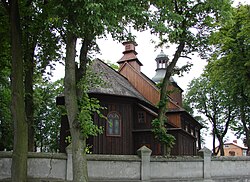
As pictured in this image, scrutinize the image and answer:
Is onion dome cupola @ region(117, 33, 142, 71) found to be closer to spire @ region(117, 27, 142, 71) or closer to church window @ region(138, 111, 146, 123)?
spire @ region(117, 27, 142, 71)

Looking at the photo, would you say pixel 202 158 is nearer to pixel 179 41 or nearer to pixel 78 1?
pixel 179 41

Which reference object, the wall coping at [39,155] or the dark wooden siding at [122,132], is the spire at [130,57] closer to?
the dark wooden siding at [122,132]

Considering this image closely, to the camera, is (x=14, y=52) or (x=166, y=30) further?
(x=14, y=52)

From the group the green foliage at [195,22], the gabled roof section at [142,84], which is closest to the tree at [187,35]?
the green foliage at [195,22]

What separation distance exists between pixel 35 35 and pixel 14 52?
14.6ft

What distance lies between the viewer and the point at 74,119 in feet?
31.1

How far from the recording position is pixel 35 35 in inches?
575

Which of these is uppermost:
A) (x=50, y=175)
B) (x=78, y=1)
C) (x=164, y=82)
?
(x=78, y=1)

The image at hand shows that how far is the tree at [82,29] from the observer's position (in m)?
8.57

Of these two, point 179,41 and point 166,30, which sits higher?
point 179,41

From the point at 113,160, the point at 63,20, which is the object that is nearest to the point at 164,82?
the point at 113,160

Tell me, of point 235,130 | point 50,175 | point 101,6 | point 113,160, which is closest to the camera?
point 101,6

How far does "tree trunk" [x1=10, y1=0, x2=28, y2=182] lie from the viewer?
9711 millimetres

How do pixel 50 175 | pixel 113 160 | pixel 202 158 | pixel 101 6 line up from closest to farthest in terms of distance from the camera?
1. pixel 101 6
2. pixel 50 175
3. pixel 113 160
4. pixel 202 158
